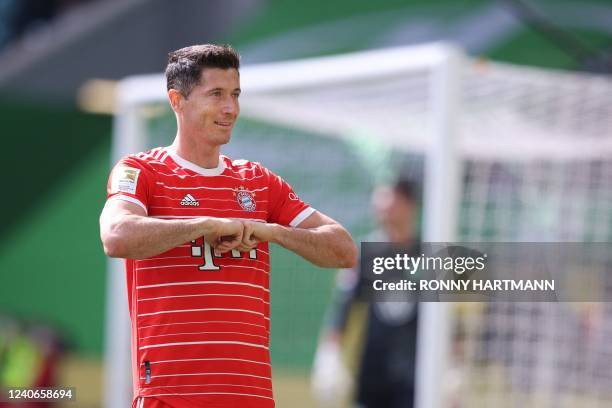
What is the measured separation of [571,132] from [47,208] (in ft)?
22.2

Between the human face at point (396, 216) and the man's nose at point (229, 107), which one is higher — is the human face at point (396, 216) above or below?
above

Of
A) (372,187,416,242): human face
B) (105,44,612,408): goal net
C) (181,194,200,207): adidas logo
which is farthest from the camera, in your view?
(372,187,416,242): human face

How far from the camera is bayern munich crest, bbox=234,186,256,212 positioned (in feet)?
11.0

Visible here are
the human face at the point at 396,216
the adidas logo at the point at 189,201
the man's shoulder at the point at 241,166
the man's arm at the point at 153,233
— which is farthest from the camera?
the human face at the point at 396,216

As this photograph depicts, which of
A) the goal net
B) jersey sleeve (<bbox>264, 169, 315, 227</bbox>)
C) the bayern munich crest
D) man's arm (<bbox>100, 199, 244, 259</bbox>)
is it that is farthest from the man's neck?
the goal net

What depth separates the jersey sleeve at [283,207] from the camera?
3506 millimetres

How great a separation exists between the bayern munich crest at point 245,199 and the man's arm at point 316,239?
5.8 inches

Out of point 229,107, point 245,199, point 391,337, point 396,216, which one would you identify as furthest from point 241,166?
point 391,337

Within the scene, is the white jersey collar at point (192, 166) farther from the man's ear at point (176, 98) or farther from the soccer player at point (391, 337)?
the soccer player at point (391, 337)

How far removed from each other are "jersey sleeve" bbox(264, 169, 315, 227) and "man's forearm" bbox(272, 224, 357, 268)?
10cm

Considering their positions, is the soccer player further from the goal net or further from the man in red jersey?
the man in red jersey

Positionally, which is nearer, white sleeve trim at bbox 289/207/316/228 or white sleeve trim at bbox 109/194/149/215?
white sleeve trim at bbox 109/194/149/215

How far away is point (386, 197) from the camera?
6.47 m

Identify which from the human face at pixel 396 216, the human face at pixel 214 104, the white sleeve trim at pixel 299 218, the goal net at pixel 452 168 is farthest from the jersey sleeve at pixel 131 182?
the human face at pixel 396 216
